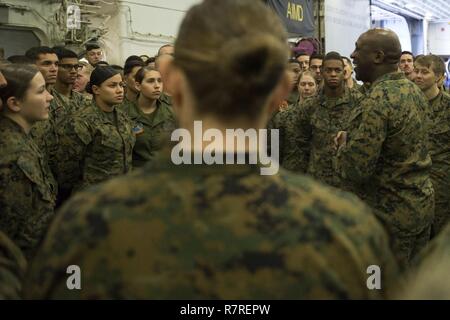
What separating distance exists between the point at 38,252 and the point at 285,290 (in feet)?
1.53

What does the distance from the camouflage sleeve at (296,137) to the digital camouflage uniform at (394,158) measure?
62.8 inches

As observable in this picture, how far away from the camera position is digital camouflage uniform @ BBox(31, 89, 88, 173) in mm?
3885

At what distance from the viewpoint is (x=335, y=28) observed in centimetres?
1188

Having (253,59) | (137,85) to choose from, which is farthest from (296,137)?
(253,59)

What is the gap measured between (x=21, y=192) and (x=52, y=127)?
68.6 inches

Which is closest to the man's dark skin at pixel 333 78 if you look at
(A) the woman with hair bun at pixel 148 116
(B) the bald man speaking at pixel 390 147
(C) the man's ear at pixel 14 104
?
(A) the woman with hair bun at pixel 148 116

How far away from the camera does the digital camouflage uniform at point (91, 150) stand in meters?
3.91

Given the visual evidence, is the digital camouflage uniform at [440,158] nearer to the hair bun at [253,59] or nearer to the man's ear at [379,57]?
the man's ear at [379,57]

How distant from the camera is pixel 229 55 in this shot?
1024 mm

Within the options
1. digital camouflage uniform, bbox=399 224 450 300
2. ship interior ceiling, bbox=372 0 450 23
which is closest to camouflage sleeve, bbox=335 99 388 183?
digital camouflage uniform, bbox=399 224 450 300

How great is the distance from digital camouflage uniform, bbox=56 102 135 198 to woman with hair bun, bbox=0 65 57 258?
1116mm

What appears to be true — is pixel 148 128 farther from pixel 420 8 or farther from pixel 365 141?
pixel 420 8

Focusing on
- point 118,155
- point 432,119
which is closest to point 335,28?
point 432,119
